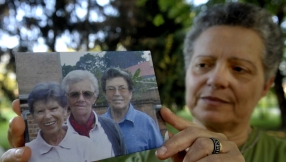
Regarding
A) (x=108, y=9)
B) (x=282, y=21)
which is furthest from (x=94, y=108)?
(x=108, y=9)

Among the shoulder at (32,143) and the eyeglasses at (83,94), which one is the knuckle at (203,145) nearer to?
the eyeglasses at (83,94)

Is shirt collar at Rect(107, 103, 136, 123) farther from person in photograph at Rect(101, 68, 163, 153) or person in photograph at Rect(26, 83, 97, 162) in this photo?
person in photograph at Rect(26, 83, 97, 162)

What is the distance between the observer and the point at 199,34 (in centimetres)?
149

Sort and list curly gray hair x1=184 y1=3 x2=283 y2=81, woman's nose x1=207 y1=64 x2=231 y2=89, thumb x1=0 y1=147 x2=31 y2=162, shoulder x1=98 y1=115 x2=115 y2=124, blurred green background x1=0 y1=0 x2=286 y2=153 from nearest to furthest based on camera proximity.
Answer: thumb x1=0 y1=147 x2=31 y2=162
shoulder x1=98 y1=115 x2=115 y2=124
woman's nose x1=207 y1=64 x2=231 y2=89
curly gray hair x1=184 y1=3 x2=283 y2=81
blurred green background x1=0 y1=0 x2=286 y2=153

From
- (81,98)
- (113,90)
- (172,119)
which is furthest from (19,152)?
(172,119)

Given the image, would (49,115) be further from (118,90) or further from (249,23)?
(249,23)

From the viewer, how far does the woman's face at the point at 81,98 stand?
78 centimetres

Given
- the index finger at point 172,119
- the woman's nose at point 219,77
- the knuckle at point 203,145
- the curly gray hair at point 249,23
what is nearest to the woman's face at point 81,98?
the index finger at point 172,119

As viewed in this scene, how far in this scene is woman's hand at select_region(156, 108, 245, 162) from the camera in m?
0.84

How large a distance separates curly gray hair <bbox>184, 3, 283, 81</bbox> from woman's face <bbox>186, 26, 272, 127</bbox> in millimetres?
41

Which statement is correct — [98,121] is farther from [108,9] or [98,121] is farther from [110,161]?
[108,9]

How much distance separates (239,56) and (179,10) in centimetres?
114

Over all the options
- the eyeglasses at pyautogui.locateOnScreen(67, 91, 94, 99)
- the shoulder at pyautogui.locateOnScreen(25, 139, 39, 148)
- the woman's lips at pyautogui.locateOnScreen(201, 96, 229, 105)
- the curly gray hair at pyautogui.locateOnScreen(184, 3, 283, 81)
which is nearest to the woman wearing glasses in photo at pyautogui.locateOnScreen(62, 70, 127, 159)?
the eyeglasses at pyautogui.locateOnScreen(67, 91, 94, 99)

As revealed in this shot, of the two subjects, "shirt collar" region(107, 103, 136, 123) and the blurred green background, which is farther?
the blurred green background
